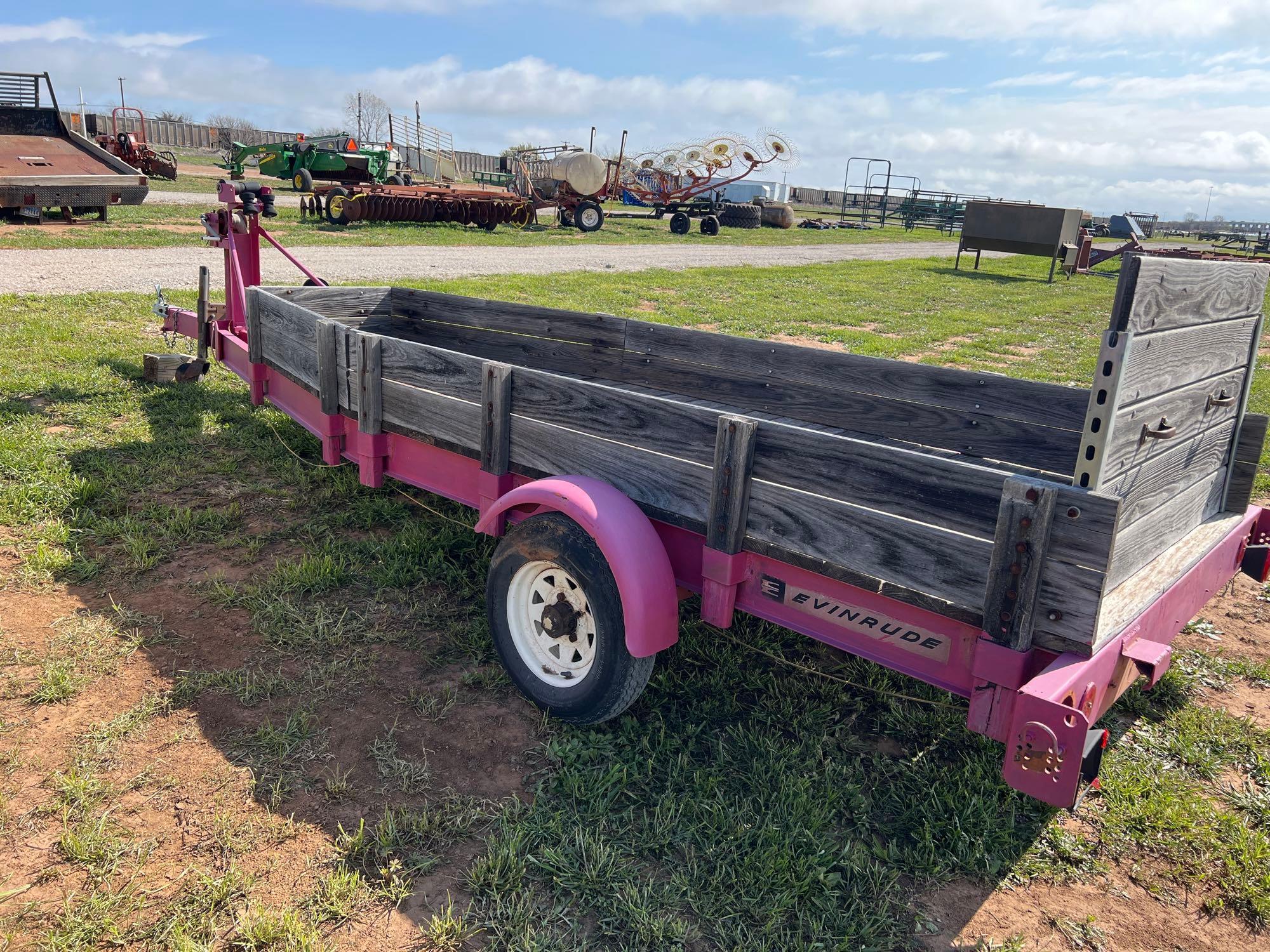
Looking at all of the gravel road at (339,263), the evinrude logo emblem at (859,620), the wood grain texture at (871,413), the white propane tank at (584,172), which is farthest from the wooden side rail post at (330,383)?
the white propane tank at (584,172)

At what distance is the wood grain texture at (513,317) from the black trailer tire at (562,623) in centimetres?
221

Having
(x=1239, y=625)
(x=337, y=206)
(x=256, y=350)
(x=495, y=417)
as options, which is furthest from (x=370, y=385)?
(x=337, y=206)

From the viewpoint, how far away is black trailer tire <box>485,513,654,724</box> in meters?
2.87

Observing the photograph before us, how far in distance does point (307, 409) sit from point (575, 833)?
2756 mm

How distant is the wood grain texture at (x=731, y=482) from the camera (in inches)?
102

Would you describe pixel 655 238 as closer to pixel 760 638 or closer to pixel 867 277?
pixel 867 277

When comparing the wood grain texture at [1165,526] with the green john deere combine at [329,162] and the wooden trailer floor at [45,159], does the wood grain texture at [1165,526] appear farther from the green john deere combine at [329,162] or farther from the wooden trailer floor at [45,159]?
the green john deere combine at [329,162]

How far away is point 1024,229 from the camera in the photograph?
22547 millimetres

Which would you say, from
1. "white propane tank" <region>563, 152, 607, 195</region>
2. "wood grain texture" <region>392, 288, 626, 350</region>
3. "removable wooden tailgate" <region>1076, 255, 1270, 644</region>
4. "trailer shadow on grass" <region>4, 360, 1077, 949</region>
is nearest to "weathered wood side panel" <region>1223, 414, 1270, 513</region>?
"removable wooden tailgate" <region>1076, 255, 1270, 644</region>

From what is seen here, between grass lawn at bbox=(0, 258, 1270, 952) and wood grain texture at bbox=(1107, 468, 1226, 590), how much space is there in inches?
29.4

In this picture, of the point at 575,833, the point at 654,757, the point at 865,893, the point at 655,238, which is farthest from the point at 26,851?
the point at 655,238

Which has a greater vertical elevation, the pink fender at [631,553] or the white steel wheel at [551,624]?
the pink fender at [631,553]

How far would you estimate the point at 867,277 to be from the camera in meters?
20.3

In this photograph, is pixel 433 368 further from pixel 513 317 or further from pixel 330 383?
pixel 513 317
